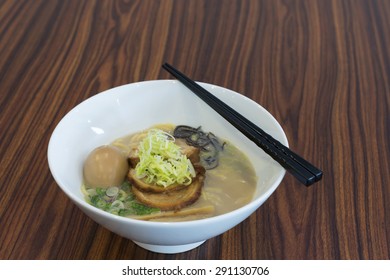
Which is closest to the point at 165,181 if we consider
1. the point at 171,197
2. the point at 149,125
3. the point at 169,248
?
the point at 171,197

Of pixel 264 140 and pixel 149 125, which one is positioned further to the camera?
pixel 149 125

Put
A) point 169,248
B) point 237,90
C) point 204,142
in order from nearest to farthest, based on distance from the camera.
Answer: point 169,248
point 204,142
point 237,90

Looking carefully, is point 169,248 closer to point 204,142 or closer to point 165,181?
point 165,181

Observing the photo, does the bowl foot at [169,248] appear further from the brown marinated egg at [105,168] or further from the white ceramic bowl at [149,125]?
the brown marinated egg at [105,168]

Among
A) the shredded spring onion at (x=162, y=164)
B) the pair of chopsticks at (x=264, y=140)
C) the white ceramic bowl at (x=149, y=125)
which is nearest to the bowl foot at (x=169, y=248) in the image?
the white ceramic bowl at (x=149, y=125)

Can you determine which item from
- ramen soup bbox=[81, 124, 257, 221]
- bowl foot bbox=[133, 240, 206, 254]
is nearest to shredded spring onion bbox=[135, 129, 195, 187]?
ramen soup bbox=[81, 124, 257, 221]

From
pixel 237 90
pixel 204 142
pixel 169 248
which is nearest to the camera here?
pixel 169 248

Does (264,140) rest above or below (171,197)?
above

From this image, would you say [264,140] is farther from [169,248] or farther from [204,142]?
[169,248]
